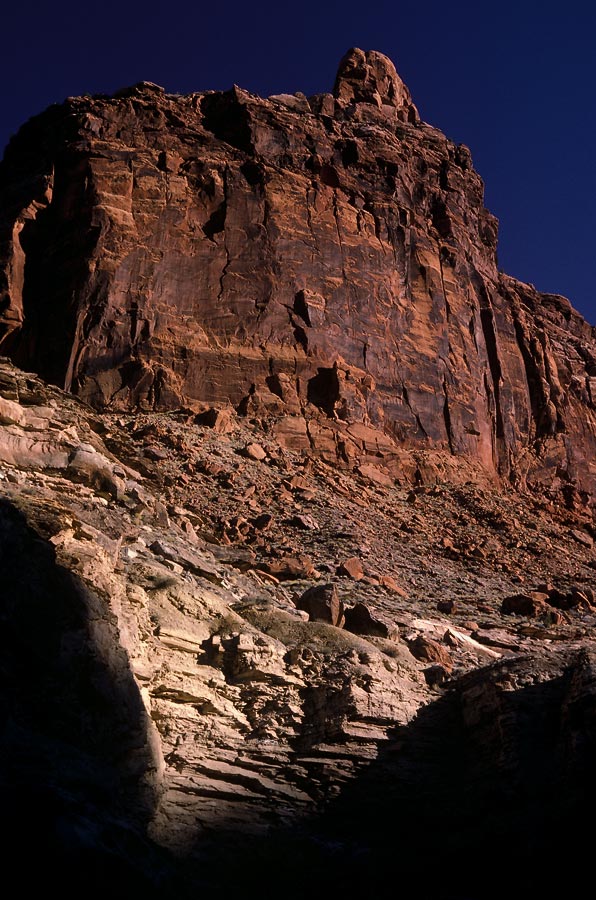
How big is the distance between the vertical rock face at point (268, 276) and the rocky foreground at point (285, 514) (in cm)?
14

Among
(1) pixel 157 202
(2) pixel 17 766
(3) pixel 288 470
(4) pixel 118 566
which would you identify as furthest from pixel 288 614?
(1) pixel 157 202

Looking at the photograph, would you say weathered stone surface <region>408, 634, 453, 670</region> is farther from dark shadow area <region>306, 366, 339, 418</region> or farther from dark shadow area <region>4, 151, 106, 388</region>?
dark shadow area <region>4, 151, 106, 388</region>

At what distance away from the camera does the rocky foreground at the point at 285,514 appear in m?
9.95

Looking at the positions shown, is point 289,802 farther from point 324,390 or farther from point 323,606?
point 324,390

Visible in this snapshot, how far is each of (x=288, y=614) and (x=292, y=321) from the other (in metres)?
21.2

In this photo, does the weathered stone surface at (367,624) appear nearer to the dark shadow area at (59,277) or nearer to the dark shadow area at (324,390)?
the dark shadow area at (324,390)

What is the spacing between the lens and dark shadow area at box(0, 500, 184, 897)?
23.0ft

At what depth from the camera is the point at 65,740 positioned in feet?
30.0

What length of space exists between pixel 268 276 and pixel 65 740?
27696mm

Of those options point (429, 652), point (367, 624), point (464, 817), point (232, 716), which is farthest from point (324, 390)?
point (464, 817)

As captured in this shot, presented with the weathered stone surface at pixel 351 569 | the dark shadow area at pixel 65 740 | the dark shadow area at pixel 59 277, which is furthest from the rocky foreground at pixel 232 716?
the dark shadow area at pixel 59 277

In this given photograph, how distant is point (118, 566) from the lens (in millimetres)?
12797

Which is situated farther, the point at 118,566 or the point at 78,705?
the point at 118,566

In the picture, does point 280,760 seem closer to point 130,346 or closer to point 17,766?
point 17,766
